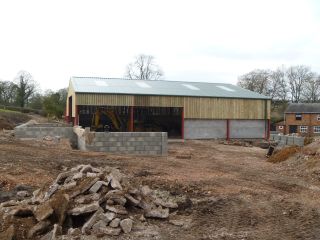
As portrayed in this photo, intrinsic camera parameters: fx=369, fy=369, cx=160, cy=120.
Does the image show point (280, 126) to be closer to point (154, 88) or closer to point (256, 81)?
point (256, 81)

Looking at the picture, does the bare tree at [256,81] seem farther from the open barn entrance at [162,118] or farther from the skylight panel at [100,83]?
the skylight panel at [100,83]

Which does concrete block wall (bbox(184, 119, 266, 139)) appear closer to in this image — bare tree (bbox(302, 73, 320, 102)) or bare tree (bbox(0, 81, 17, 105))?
bare tree (bbox(302, 73, 320, 102))

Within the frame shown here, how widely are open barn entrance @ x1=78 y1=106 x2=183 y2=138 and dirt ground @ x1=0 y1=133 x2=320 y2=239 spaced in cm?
1645

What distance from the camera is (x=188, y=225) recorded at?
26.8ft

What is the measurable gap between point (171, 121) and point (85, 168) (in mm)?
29776

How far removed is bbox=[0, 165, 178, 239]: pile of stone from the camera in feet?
24.2

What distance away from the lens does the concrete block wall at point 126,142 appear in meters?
19.2

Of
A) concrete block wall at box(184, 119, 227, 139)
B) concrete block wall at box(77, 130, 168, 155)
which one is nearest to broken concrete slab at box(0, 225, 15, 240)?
concrete block wall at box(77, 130, 168, 155)

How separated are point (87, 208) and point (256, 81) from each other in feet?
239

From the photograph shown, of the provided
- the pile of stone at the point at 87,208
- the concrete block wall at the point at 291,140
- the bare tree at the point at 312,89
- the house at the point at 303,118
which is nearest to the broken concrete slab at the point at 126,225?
the pile of stone at the point at 87,208

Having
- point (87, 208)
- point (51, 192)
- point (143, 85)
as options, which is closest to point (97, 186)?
point (87, 208)

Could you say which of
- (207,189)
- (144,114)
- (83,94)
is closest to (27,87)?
(144,114)

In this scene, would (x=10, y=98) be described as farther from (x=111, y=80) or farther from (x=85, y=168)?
(x=85, y=168)

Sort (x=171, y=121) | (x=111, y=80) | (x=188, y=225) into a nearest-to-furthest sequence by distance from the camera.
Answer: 1. (x=188, y=225)
2. (x=111, y=80)
3. (x=171, y=121)
